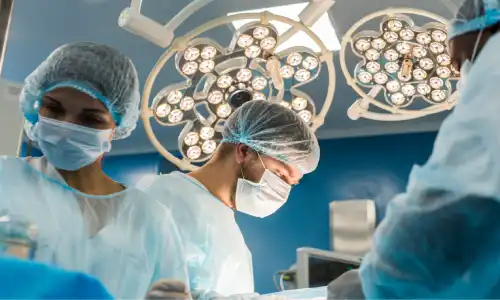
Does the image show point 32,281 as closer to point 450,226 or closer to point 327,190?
point 450,226

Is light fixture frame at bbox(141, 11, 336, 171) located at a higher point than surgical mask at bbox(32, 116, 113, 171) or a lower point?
higher

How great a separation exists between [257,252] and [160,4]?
2.28 metres

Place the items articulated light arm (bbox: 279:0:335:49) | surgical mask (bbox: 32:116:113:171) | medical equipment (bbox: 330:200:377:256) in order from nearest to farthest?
1. surgical mask (bbox: 32:116:113:171)
2. articulated light arm (bbox: 279:0:335:49)
3. medical equipment (bbox: 330:200:377:256)

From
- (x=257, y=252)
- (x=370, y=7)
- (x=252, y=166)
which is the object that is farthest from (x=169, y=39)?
(x=257, y=252)

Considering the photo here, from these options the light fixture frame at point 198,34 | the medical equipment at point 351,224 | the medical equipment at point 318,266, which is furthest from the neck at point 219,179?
the medical equipment at point 351,224

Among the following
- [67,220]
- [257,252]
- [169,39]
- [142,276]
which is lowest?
[257,252]

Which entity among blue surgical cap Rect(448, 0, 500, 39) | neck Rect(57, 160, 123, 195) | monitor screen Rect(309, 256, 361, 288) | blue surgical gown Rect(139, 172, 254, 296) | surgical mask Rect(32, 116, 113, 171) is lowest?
monitor screen Rect(309, 256, 361, 288)

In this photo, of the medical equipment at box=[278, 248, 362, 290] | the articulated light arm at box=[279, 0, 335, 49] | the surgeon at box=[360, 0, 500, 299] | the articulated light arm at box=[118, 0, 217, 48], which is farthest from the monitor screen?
the surgeon at box=[360, 0, 500, 299]

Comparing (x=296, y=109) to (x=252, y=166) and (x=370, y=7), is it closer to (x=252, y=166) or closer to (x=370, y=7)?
(x=252, y=166)

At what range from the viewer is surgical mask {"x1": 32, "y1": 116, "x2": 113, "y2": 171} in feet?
4.90

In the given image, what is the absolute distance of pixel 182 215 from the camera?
1767mm

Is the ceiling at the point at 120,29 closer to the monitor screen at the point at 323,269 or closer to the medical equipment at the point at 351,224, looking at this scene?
the medical equipment at the point at 351,224

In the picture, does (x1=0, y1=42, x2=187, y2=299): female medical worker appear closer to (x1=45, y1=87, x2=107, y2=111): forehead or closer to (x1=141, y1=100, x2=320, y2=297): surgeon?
(x1=45, y1=87, x2=107, y2=111): forehead

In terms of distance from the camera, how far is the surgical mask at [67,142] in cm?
149
